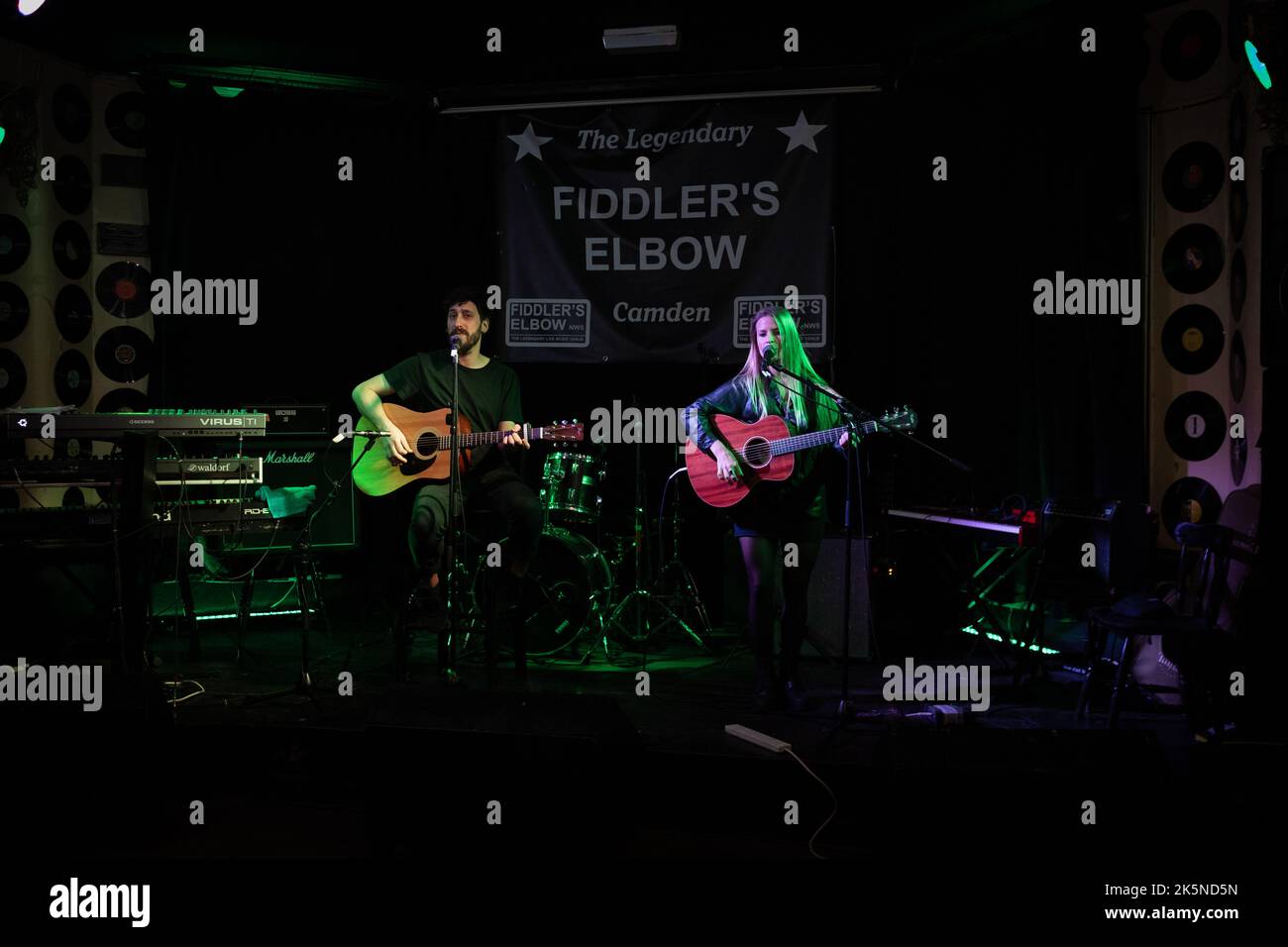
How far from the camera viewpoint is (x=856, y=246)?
7.57 metres

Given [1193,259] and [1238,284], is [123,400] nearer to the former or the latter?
[1193,259]

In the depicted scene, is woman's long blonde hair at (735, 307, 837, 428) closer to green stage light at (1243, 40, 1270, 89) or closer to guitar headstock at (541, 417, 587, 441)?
guitar headstock at (541, 417, 587, 441)

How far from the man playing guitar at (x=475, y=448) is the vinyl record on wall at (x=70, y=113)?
3.63 m

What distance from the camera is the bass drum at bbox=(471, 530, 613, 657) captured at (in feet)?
21.8

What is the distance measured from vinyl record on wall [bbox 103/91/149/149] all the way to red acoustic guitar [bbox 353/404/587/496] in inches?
147

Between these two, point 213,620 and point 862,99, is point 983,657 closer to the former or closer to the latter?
point 862,99

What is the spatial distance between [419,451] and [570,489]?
113 centimetres

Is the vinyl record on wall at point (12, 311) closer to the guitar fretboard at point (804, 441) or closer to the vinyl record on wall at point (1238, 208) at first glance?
the guitar fretboard at point (804, 441)

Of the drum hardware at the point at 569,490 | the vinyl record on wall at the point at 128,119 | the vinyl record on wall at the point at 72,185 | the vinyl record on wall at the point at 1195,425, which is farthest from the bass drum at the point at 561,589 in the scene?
the vinyl record on wall at the point at 128,119

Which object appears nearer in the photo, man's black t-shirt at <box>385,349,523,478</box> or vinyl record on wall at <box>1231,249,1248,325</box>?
man's black t-shirt at <box>385,349,523,478</box>

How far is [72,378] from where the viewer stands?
8117mm

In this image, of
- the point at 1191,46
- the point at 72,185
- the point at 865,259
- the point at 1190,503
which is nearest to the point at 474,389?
the point at 865,259

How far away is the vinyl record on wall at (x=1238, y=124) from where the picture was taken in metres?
6.50

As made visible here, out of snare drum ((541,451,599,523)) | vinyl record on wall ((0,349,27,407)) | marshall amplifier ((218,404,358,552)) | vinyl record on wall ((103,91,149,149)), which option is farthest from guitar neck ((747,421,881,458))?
vinyl record on wall ((103,91,149,149))
